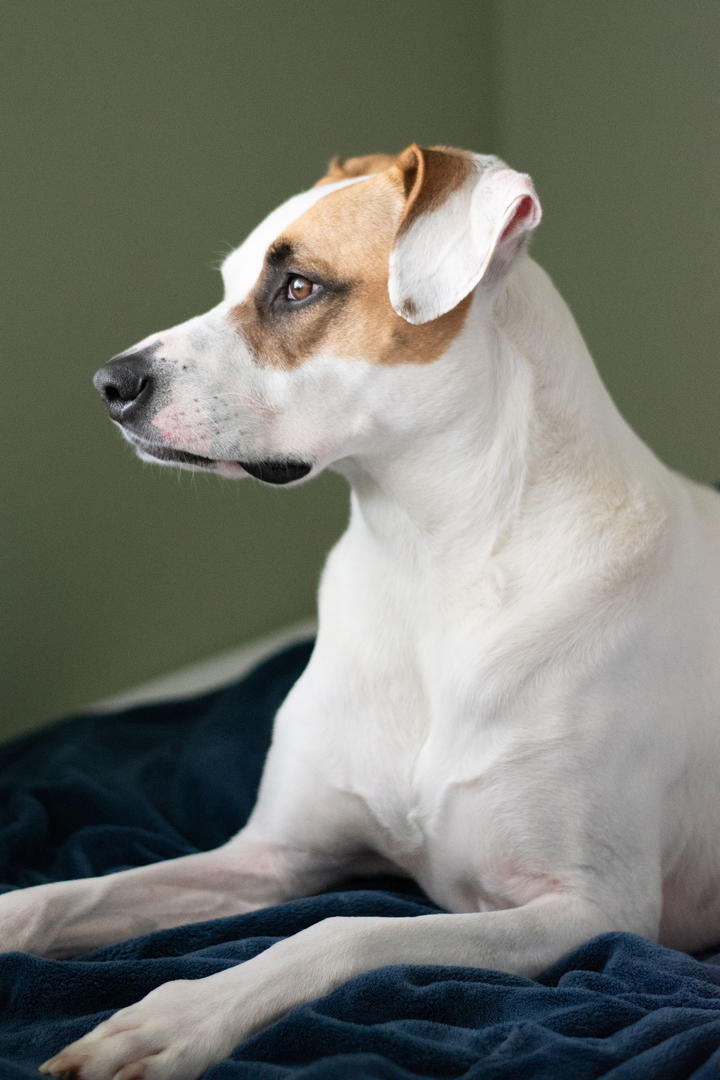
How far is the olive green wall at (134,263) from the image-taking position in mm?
2758

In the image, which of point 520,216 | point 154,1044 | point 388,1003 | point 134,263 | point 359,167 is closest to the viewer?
point 154,1044

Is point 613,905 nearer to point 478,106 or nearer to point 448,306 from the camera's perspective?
point 448,306

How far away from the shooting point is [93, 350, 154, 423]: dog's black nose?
1.70 metres

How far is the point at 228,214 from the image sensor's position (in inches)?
125

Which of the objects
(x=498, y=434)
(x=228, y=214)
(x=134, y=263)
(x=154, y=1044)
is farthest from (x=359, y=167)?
(x=154, y=1044)

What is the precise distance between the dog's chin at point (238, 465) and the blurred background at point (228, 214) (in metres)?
1.17

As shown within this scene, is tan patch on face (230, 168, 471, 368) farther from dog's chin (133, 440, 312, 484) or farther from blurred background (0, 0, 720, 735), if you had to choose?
blurred background (0, 0, 720, 735)

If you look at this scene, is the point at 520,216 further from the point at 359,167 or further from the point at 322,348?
the point at 359,167

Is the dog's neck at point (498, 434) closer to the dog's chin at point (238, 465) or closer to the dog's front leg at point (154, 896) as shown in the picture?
the dog's chin at point (238, 465)

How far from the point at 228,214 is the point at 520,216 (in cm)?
171

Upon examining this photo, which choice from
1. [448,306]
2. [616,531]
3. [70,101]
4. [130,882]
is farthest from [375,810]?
[70,101]

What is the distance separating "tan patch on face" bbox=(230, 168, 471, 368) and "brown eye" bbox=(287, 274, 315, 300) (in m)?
0.01

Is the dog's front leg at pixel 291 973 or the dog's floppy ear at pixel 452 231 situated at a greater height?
the dog's floppy ear at pixel 452 231

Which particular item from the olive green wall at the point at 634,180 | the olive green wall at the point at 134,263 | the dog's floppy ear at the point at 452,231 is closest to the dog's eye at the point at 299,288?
the dog's floppy ear at the point at 452,231
